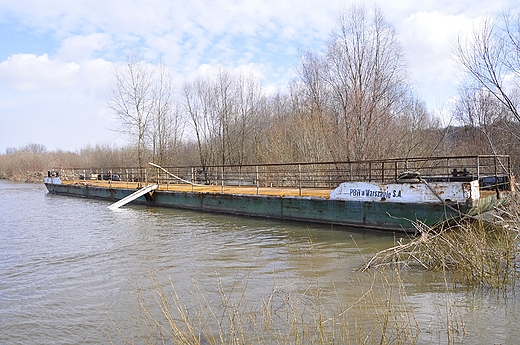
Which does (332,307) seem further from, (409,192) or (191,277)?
(409,192)

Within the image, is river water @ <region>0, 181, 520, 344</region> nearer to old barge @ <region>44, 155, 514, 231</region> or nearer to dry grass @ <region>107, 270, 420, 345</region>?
dry grass @ <region>107, 270, 420, 345</region>

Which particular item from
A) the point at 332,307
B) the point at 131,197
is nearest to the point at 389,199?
the point at 332,307

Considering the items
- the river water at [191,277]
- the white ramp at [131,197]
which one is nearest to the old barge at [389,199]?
the river water at [191,277]

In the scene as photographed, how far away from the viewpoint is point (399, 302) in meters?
6.16

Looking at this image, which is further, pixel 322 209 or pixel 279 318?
pixel 322 209

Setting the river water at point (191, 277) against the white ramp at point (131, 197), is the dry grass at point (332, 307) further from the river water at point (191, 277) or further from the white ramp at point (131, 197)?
the white ramp at point (131, 197)

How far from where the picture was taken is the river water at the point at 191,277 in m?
5.68

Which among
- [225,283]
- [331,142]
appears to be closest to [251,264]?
[225,283]

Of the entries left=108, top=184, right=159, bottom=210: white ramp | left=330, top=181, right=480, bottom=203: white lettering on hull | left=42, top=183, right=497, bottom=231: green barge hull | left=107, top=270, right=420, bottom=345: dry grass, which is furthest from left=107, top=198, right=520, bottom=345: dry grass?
left=108, top=184, right=159, bottom=210: white ramp

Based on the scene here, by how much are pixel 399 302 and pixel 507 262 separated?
2089 millimetres

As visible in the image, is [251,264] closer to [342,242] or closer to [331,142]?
[342,242]

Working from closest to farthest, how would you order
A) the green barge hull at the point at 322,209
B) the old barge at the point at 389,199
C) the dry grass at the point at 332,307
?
the dry grass at the point at 332,307
the old barge at the point at 389,199
the green barge hull at the point at 322,209

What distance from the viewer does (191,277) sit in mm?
7719

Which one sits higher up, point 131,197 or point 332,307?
point 131,197
